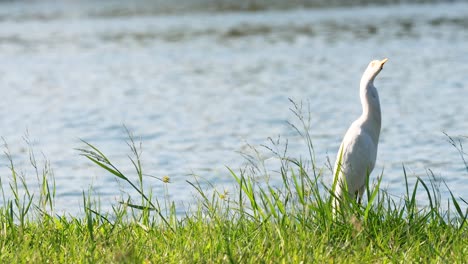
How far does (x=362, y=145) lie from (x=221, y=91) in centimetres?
1425

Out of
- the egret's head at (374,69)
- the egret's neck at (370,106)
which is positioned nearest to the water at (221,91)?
the egret's neck at (370,106)

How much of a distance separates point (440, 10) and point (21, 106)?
27601 mm

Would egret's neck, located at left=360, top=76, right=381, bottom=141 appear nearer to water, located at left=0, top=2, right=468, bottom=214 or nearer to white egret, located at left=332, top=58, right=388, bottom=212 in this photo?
white egret, located at left=332, top=58, right=388, bottom=212

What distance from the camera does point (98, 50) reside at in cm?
3338

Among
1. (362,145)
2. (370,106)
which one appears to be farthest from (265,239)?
(370,106)

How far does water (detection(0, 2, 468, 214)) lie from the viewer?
12594 millimetres

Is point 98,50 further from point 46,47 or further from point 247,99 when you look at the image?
point 247,99

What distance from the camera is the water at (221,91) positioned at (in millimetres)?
12594

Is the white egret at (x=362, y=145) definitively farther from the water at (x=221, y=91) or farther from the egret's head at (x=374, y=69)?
the water at (x=221, y=91)

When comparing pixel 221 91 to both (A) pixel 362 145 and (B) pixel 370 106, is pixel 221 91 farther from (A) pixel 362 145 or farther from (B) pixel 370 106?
(A) pixel 362 145

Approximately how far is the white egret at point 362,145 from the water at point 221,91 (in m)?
0.59

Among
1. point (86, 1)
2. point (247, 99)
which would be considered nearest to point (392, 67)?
point (247, 99)

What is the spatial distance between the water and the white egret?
59cm

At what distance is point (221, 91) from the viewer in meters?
21.2
